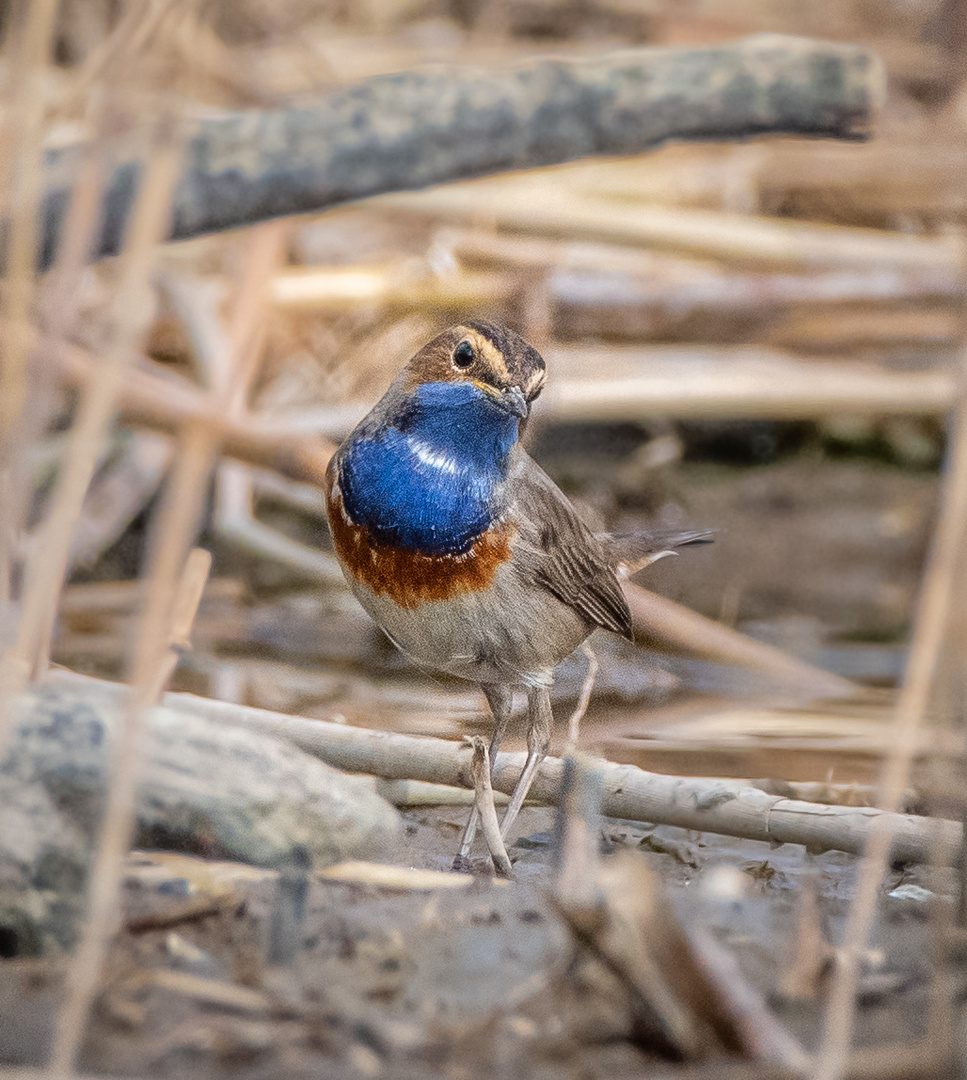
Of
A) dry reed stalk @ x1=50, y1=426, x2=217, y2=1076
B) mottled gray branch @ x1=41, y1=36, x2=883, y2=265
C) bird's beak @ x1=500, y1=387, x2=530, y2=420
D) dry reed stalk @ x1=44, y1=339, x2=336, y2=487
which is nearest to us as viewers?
dry reed stalk @ x1=50, y1=426, x2=217, y2=1076

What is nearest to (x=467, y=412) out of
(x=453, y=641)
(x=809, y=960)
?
(x=453, y=641)

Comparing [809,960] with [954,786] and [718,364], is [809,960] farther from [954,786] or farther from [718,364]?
[718,364]

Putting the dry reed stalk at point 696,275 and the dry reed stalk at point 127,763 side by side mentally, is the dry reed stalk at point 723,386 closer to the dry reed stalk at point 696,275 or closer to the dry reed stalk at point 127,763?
the dry reed stalk at point 696,275

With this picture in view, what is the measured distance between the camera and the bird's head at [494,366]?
344 cm

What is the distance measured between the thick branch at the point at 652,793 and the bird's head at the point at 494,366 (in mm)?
918

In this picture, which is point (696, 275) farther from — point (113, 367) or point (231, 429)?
point (113, 367)

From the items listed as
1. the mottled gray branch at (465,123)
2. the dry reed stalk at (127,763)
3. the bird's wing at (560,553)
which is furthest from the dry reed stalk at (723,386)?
the dry reed stalk at (127,763)

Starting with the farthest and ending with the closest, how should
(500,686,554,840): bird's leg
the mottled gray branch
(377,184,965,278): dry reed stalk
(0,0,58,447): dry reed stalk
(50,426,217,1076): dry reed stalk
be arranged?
1. (377,184,965,278): dry reed stalk
2. the mottled gray branch
3. (500,686,554,840): bird's leg
4. (0,0,58,447): dry reed stalk
5. (50,426,217,1076): dry reed stalk

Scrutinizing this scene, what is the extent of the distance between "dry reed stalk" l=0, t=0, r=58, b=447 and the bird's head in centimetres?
125

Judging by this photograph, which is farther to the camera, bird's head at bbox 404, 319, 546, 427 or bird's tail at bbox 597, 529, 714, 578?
bird's tail at bbox 597, 529, 714, 578

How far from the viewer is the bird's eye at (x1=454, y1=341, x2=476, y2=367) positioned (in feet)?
11.4

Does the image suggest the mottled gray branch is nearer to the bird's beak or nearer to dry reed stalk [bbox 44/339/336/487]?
the bird's beak

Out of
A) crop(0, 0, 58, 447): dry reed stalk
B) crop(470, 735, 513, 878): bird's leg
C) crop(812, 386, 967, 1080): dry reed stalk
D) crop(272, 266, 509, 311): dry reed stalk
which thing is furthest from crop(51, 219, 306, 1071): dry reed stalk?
crop(272, 266, 509, 311): dry reed stalk

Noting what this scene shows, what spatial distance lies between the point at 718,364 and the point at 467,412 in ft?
12.2
